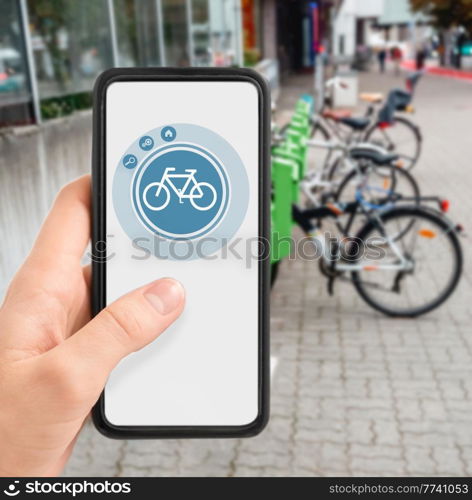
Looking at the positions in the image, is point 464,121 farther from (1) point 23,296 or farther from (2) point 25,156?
(1) point 23,296

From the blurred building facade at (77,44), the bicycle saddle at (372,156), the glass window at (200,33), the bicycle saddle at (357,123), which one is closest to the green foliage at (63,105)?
the blurred building facade at (77,44)

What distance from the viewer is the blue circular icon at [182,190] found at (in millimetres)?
1401

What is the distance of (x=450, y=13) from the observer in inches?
1486

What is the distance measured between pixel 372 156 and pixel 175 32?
435 cm

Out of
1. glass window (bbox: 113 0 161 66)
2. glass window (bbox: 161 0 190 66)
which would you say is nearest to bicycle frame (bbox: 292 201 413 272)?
glass window (bbox: 113 0 161 66)

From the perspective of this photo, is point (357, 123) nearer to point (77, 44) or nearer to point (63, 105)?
point (77, 44)

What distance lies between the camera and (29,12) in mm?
4598

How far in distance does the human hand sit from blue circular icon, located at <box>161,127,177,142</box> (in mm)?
199

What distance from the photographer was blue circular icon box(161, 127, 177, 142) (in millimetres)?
1412

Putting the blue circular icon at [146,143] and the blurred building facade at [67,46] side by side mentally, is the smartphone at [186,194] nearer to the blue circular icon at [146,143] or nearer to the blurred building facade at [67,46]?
the blue circular icon at [146,143]

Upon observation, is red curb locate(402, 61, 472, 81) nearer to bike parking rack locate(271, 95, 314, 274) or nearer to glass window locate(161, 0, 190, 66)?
glass window locate(161, 0, 190, 66)

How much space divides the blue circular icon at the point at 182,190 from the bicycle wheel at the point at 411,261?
11.9ft

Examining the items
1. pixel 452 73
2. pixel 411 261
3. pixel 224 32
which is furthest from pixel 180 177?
pixel 452 73

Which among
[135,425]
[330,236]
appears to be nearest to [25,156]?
[330,236]
